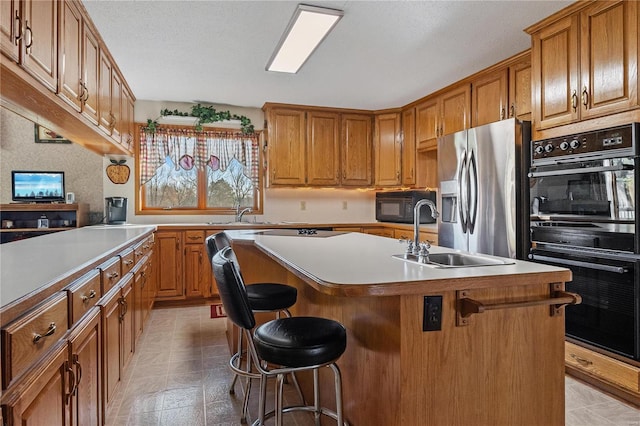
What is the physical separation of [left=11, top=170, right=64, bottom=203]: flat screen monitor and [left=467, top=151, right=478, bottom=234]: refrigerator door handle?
14.4ft

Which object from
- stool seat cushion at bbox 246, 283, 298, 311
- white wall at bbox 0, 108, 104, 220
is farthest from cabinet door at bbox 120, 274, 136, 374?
white wall at bbox 0, 108, 104, 220

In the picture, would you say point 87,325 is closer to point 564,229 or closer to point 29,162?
point 564,229

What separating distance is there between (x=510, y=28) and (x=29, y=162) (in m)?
5.13

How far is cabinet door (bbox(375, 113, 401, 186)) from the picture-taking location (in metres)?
5.13

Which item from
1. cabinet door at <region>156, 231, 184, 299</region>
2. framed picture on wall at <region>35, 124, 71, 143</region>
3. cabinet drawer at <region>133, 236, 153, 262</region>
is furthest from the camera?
framed picture on wall at <region>35, 124, 71, 143</region>

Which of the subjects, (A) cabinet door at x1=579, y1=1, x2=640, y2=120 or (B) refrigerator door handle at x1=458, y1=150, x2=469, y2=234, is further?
(B) refrigerator door handle at x1=458, y1=150, x2=469, y2=234

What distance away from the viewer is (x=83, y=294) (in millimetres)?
1468

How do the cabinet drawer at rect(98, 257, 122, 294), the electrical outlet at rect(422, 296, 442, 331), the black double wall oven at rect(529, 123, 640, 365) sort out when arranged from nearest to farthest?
the electrical outlet at rect(422, 296, 442, 331), the cabinet drawer at rect(98, 257, 122, 294), the black double wall oven at rect(529, 123, 640, 365)

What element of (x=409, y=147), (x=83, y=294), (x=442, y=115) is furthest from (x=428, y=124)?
(x=83, y=294)

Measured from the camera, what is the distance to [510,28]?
2.82 metres

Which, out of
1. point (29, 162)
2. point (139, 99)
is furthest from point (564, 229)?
point (29, 162)

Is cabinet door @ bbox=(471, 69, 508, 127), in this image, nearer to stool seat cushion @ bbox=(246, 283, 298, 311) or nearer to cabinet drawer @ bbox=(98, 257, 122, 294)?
stool seat cushion @ bbox=(246, 283, 298, 311)

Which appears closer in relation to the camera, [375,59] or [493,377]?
[493,377]

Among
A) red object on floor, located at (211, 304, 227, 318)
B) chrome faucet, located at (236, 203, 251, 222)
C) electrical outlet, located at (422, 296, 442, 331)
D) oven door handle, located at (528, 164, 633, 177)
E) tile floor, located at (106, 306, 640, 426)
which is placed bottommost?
tile floor, located at (106, 306, 640, 426)
